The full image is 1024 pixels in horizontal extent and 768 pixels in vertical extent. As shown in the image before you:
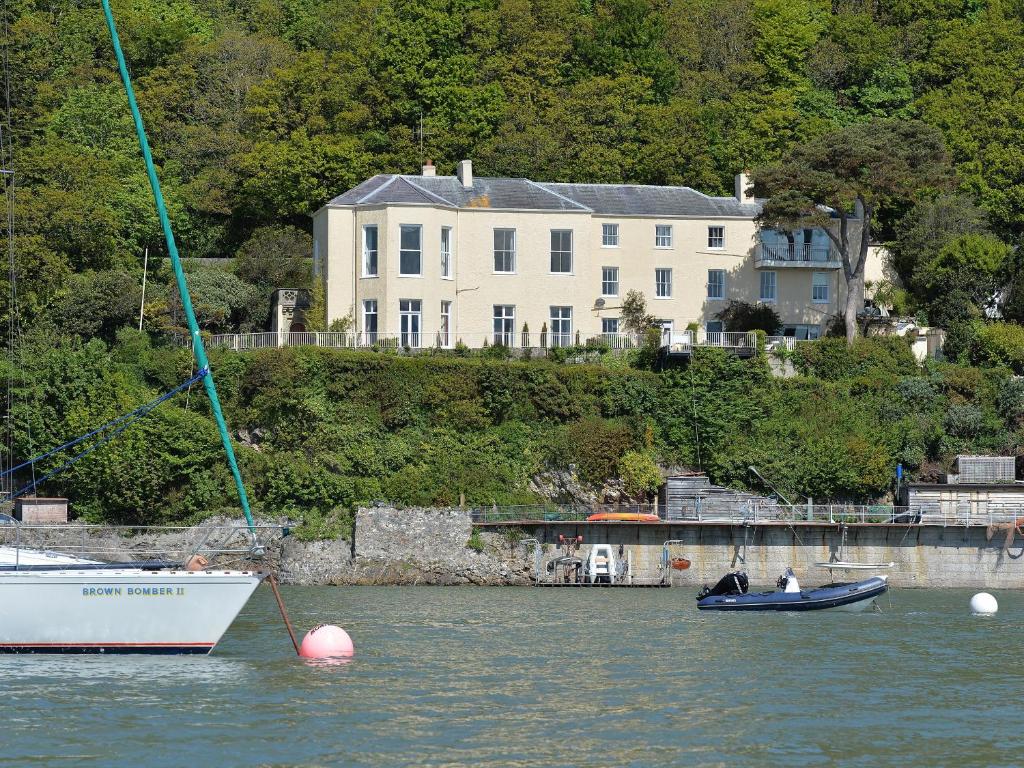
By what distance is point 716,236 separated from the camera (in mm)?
75312

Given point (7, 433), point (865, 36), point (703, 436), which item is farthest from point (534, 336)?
point (865, 36)

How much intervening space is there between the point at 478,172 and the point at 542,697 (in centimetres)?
5518

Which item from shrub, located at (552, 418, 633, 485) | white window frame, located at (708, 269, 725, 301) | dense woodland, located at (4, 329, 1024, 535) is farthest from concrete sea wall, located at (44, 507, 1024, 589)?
white window frame, located at (708, 269, 725, 301)

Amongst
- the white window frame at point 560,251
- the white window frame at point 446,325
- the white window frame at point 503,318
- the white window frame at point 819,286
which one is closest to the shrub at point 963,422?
the white window frame at point 819,286

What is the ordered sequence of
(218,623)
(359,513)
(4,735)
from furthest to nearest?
(359,513) → (218,623) → (4,735)

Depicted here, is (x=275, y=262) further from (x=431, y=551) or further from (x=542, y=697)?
(x=542, y=697)

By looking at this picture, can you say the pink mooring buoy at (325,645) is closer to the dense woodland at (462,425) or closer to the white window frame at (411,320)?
the dense woodland at (462,425)

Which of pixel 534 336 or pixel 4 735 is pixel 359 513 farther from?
pixel 4 735

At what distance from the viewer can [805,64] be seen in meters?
93.7

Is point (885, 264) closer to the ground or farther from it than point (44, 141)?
closer to the ground

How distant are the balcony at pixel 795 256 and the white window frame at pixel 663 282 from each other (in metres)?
4.26

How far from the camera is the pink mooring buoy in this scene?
115 feet

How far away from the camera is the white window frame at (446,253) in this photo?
2783 inches

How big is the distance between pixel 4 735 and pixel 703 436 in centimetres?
4082
